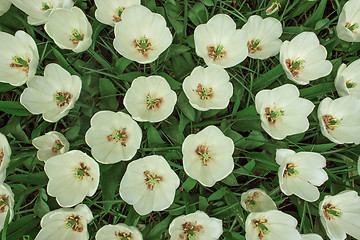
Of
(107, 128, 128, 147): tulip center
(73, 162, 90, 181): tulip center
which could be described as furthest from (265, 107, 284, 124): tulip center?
(73, 162, 90, 181): tulip center

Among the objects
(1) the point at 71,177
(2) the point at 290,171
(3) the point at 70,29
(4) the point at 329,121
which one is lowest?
(1) the point at 71,177

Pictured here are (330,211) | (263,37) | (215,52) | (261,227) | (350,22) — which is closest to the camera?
(261,227)

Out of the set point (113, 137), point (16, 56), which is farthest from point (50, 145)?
point (16, 56)

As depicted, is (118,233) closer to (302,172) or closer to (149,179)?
(149,179)

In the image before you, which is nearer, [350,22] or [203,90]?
[203,90]

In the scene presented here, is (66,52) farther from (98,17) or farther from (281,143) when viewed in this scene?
(281,143)

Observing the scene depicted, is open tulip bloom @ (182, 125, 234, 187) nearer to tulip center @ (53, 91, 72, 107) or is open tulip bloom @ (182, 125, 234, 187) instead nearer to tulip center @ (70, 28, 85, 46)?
tulip center @ (53, 91, 72, 107)
